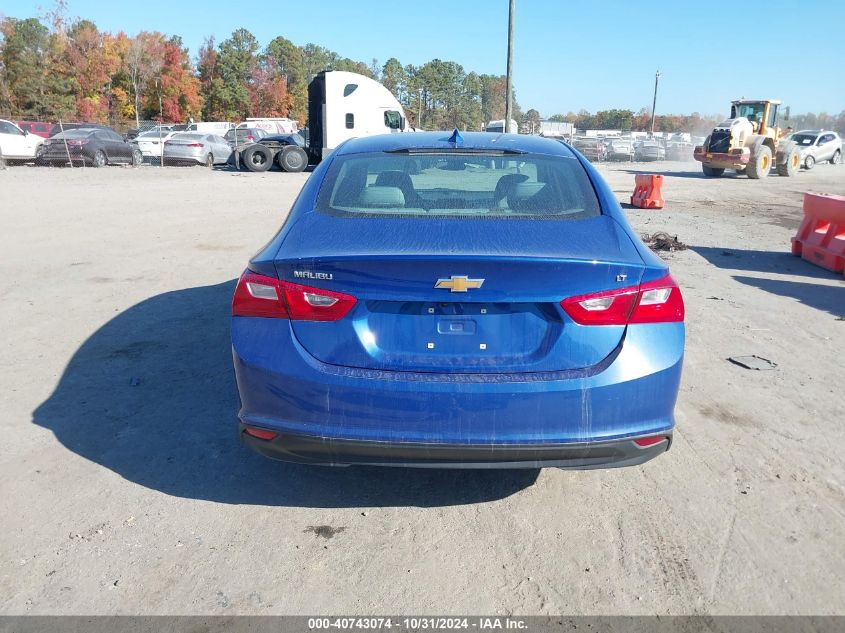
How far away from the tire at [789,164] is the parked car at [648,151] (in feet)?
51.2

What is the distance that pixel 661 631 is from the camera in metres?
2.37

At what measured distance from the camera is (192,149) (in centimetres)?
2764

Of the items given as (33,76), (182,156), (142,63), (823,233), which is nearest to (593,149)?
(182,156)

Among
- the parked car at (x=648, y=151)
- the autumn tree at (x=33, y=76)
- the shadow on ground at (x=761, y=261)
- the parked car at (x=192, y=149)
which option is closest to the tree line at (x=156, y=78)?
the autumn tree at (x=33, y=76)

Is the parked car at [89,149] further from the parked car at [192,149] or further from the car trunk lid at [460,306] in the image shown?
the car trunk lid at [460,306]

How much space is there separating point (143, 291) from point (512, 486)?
5.08 m

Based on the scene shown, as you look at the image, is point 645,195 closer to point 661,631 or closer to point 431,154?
point 431,154

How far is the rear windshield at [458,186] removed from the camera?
3207mm

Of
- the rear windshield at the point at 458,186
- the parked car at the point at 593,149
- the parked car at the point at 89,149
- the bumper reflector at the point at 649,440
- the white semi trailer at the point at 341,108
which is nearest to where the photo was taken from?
the bumper reflector at the point at 649,440

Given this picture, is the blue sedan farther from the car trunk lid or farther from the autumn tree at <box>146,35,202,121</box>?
the autumn tree at <box>146,35,202,121</box>

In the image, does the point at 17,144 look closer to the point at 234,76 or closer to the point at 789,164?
the point at 789,164

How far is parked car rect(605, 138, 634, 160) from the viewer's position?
43250mm

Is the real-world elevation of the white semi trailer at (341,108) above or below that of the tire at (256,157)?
above

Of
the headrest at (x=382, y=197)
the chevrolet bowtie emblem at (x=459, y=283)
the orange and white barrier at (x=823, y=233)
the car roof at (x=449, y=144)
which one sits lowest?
the orange and white barrier at (x=823, y=233)
